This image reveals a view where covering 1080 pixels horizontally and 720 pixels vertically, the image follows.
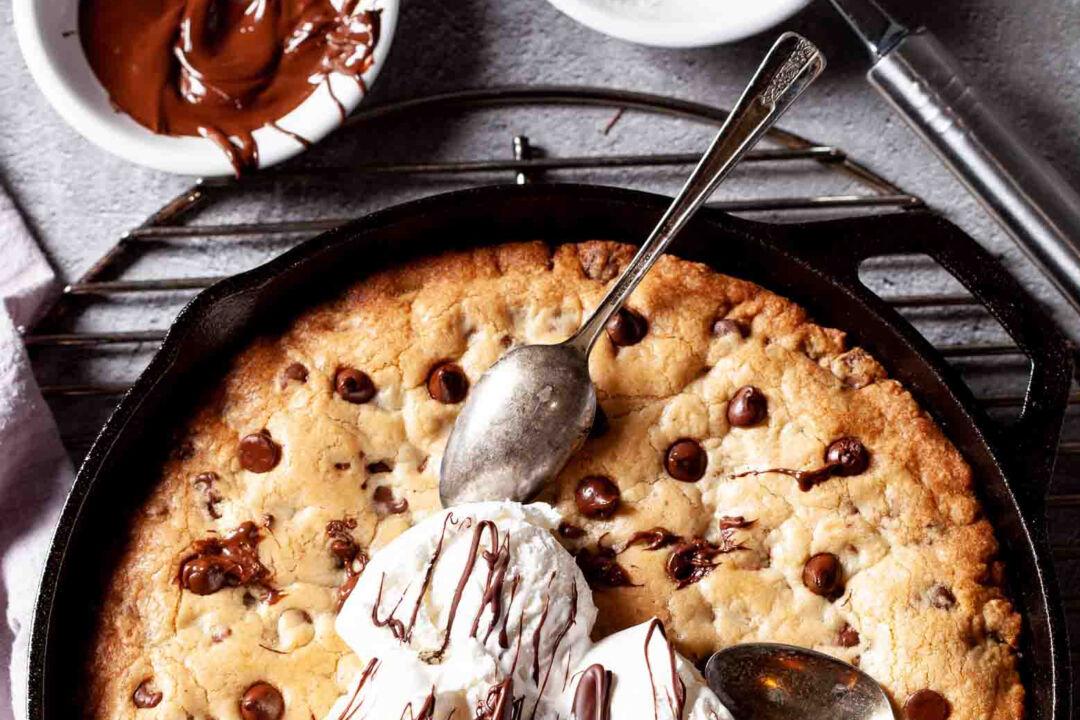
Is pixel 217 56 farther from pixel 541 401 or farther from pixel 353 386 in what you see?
pixel 541 401

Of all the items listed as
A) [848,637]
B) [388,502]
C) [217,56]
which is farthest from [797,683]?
[217,56]

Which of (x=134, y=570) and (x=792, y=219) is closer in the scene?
(x=134, y=570)

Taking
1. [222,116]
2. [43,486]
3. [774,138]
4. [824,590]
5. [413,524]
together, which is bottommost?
[824,590]

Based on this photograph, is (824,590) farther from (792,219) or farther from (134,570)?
(134,570)

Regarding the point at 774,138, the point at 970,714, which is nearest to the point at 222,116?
the point at 774,138

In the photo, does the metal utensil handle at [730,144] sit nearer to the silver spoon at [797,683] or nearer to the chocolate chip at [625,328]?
the chocolate chip at [625,328]

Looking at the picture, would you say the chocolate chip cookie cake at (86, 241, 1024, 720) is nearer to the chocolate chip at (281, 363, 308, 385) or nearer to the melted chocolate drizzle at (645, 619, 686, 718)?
the chocolate chip at (281, 363, 308, 385)
